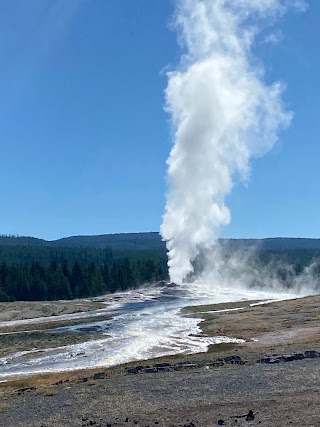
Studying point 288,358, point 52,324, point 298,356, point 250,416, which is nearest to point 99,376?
point 288,358

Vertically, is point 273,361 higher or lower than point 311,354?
lower

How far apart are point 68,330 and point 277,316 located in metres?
30.8

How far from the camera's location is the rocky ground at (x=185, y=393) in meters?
27.7

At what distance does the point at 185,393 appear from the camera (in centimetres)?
3281

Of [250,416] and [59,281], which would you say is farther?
[59,281]

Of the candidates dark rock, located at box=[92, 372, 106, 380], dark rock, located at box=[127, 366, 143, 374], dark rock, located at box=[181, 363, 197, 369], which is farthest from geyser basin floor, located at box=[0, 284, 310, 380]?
dark rock, located at box=[181, 363, 197, 369]

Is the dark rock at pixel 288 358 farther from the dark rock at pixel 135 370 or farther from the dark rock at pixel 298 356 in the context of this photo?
the dark rock at pixel 135 370

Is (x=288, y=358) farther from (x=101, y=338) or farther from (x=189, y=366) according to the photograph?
(x=101, y=338)

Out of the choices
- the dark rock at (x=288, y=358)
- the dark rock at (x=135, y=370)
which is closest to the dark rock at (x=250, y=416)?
the dark rock at (x=288, y=358)

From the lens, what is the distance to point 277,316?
84.6 m

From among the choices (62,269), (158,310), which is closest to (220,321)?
(158,310)

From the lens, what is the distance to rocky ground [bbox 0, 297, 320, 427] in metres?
27.7

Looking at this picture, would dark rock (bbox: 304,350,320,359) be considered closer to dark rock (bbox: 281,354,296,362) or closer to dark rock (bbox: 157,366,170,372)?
dark rock (bbox: 281,354,296,362)

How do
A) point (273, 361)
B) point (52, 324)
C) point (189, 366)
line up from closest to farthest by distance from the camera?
point (273, 361), point (189, 366), point (52, 324)
